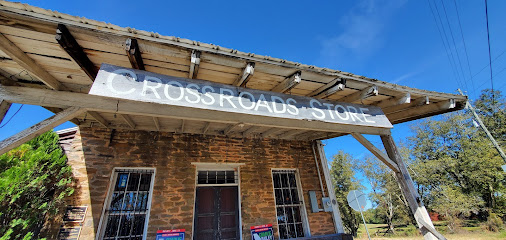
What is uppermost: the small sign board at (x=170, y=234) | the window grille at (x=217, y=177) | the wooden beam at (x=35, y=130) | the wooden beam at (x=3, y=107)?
the wooden beam at (x=3, y=107)

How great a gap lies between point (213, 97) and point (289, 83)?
3.38 ft

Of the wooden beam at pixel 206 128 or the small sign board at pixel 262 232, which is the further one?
the small sign board at pixel 262 232

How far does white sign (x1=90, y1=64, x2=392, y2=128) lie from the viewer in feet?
6.37

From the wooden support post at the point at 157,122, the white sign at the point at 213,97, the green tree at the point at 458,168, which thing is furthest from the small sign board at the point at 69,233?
the green tree at the point at 458,168

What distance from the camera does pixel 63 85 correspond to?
8.73 feet

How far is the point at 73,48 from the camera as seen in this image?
6.22 ft

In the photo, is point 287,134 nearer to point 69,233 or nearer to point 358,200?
point 358,200

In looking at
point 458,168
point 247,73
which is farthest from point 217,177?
point 458,168

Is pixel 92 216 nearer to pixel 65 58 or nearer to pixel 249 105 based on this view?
pixel 65 58

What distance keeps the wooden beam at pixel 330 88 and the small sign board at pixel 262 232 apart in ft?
10.5

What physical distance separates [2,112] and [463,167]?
23.9m

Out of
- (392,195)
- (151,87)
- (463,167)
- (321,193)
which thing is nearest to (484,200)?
(463,167)

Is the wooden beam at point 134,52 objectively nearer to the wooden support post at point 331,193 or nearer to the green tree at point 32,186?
the green tree at point 32,186

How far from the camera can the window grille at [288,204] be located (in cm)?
492
